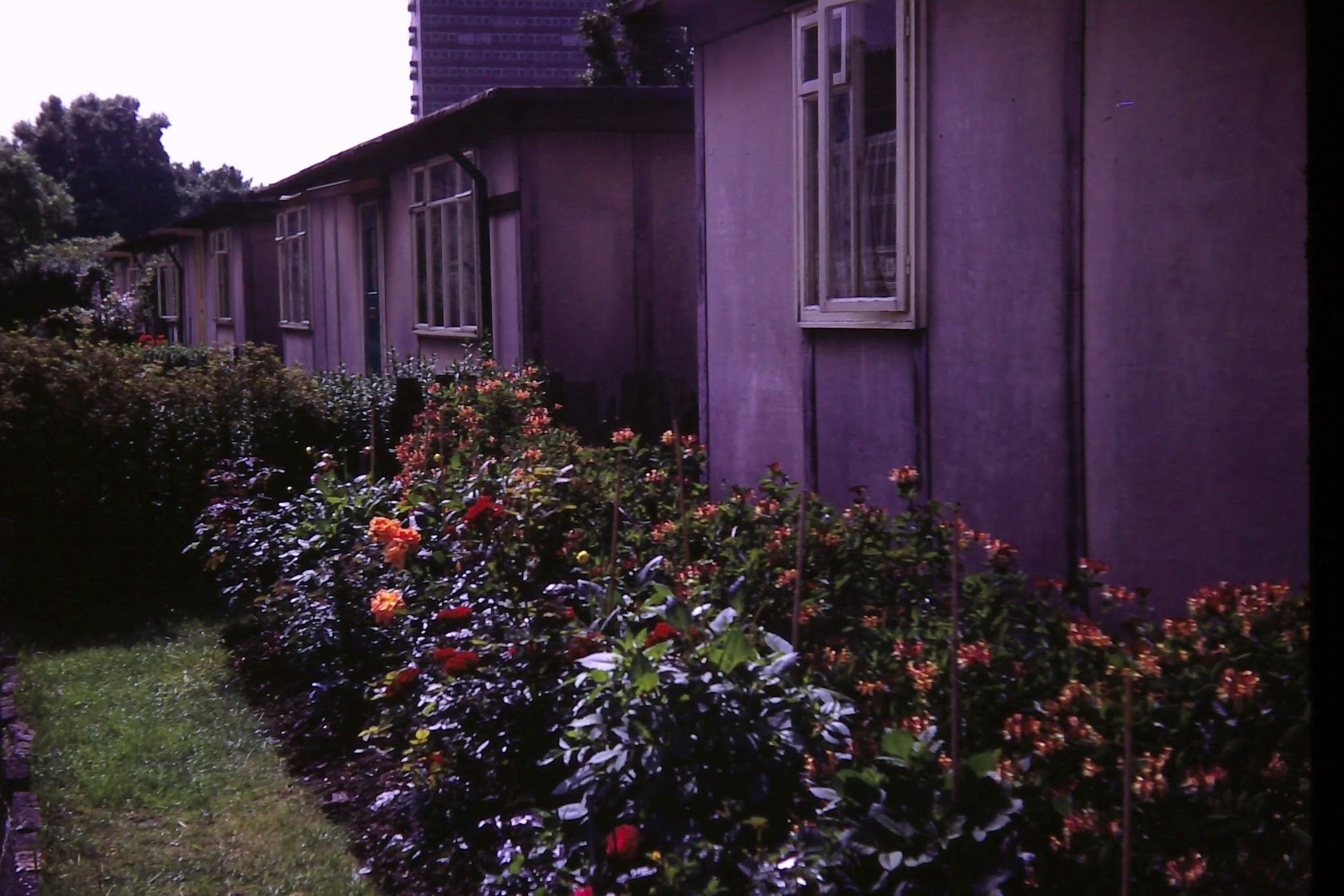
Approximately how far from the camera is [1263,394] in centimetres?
513

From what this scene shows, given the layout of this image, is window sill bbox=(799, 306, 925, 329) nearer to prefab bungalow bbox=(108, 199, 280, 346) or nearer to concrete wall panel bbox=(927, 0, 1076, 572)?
concrete wall panel bbox=(927, 0, 1076, 572)

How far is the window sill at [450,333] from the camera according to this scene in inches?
558

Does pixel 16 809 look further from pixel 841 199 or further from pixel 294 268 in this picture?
pixel 294 268

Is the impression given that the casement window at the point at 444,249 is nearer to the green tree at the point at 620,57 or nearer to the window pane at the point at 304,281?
the window pane at the point at 304,281

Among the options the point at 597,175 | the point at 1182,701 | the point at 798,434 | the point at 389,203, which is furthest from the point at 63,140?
the point at 1182,701

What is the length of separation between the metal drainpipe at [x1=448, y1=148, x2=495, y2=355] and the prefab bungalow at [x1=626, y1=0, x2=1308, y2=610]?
5265 mm

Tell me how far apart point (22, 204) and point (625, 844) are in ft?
191

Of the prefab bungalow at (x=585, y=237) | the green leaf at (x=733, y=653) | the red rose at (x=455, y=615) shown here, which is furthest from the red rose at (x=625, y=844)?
the prefab bungalow at (x=585, y=237)

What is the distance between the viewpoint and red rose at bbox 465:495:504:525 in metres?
5.16

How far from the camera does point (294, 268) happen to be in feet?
75.1

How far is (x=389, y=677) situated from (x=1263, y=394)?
3308 millimetres

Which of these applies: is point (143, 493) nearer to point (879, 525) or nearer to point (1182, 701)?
point (879, 525)

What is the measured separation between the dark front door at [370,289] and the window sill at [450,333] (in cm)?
230

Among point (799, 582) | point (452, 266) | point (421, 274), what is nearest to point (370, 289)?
point (421, 274)
